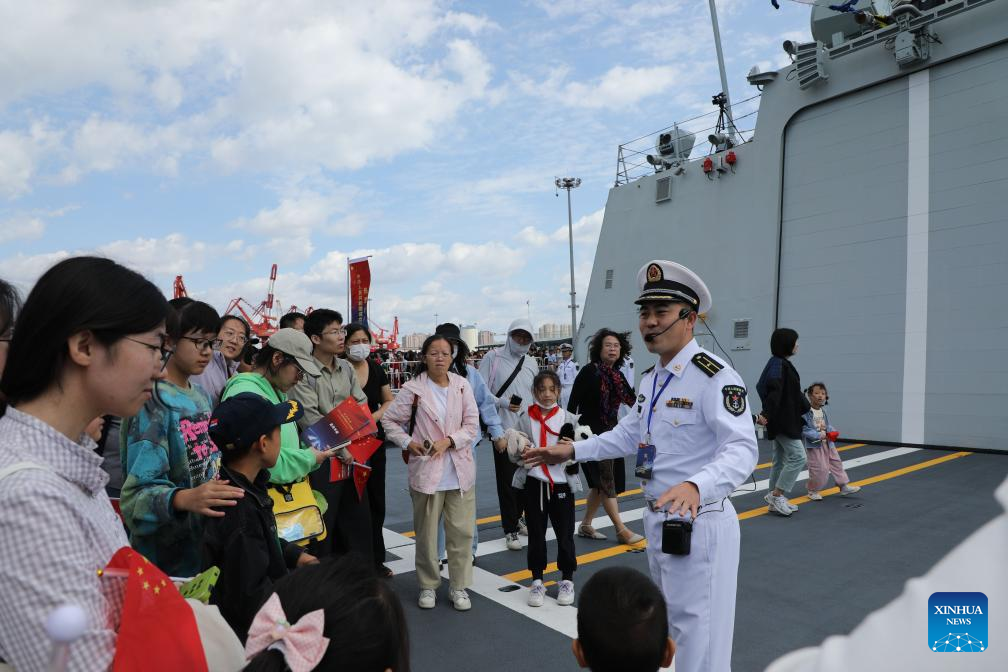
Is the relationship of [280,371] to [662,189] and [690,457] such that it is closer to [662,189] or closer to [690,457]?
[690,457]

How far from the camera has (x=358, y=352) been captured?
4.92 m

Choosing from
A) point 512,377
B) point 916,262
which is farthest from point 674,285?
point 916,262

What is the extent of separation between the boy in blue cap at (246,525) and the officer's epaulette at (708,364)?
1689mm

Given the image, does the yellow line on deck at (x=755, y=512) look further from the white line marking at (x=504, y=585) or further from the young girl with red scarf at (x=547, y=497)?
the young girl with red scarf at (x=547, y=497)

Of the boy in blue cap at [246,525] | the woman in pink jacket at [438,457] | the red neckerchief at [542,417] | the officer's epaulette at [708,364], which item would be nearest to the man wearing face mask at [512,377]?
the red neckerchief at [542,417]

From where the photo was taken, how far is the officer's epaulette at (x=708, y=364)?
99.6 inches

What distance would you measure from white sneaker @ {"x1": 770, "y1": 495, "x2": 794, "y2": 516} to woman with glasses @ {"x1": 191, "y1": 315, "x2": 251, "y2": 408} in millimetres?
5114

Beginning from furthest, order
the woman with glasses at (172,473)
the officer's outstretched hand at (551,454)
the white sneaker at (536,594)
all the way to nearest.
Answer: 1. the white sneaker at (536,594)
2. the officer's outstretched hand at (551,454)
3. the woman with glasses at (172,473)

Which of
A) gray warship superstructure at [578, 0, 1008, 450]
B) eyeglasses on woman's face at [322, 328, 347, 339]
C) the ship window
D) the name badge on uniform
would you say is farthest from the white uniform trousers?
the ship window

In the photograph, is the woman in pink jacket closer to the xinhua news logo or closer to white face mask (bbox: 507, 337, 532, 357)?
white face mask (bbox: 507, 337, 532, 357)

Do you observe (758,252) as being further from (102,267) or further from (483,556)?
(102,267)

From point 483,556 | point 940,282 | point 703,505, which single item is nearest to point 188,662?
point 703,505

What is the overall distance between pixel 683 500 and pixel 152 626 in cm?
160

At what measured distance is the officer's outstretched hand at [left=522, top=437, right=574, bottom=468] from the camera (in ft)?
9.61
